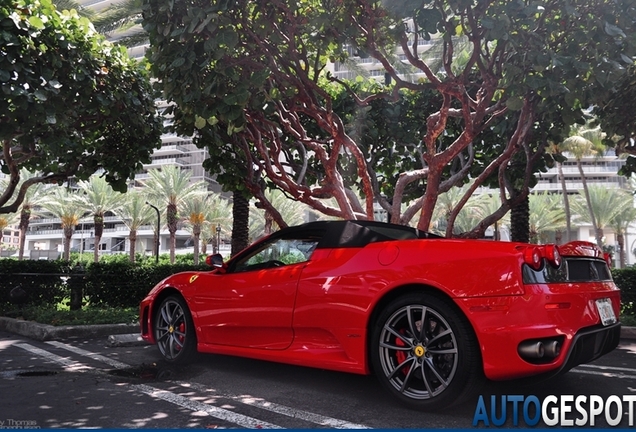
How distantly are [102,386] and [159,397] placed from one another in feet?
2.29

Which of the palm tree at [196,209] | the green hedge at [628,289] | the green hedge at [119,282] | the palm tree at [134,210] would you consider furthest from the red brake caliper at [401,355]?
the palm tree at [134,210]

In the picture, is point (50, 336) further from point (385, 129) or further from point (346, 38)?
point (385, 129)

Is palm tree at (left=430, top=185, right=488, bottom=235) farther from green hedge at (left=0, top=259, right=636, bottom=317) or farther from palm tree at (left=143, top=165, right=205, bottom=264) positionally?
green hedge at (left=0, top=259, right=636, bottom=317)

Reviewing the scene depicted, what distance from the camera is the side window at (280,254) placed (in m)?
4.52

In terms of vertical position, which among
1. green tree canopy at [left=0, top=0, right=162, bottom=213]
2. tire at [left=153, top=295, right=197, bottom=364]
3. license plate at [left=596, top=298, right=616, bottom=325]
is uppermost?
green tree canopy at [left=0, top=0, right=162, bottom=213]

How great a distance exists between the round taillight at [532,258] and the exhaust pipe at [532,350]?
49 centimetres

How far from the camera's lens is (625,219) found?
4806cm

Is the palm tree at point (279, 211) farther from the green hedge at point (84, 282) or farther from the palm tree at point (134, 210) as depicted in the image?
the green hedge at point (84, 282)

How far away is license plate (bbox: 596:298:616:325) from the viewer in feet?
11.9

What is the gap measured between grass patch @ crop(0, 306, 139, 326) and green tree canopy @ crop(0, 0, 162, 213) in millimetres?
2830

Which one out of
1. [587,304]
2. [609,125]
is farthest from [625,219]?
[587,304]

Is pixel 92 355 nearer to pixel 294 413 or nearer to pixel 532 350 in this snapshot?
pixel 294 413

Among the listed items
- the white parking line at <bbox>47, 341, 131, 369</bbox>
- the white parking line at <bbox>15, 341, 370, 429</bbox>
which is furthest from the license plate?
the white parking line at <bbox>47, 341, 131, 369</bbox>

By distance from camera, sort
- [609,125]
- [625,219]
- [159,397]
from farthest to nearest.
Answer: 1. [625,219]
2. [609,125]
3. [159,397]
